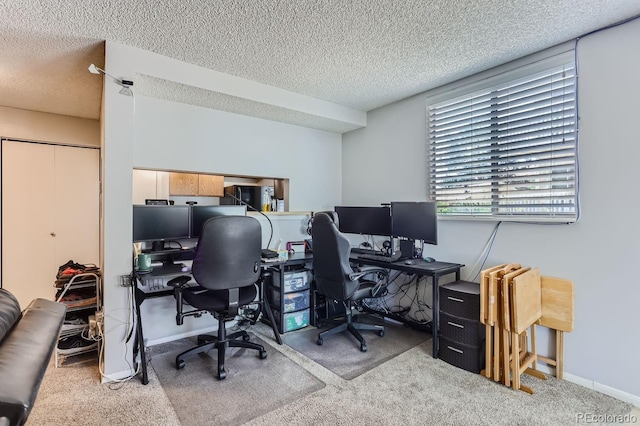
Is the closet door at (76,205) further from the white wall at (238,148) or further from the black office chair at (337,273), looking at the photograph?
the black office chair at (337,273)

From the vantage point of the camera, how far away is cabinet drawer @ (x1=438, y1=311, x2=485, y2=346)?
2.39 metres

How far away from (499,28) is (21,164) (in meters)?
4.98

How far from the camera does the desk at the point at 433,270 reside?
8.62ft

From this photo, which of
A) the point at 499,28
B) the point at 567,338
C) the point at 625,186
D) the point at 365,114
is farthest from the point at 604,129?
the point at 365,114

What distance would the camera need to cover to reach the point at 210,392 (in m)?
2.14

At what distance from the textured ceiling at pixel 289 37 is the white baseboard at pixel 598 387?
8.02 feet

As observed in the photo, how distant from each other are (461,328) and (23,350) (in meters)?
2.55

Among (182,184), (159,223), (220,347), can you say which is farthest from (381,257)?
(182,184)

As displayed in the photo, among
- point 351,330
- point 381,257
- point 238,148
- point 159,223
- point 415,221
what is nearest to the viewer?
point 159,223

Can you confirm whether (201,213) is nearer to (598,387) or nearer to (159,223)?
(159,223)

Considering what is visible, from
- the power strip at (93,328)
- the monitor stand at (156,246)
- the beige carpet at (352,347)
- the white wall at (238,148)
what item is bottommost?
the beige carpet at (352,347)

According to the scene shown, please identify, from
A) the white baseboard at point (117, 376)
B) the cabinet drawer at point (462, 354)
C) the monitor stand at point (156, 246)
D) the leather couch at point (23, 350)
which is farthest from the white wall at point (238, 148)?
the cabinet drawer at point (462, 354)

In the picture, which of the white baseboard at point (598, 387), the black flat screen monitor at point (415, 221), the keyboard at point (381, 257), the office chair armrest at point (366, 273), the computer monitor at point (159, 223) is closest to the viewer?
the white baseboard at point (598, 387)

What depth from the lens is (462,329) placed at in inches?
96.5
